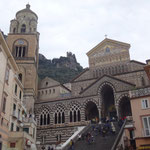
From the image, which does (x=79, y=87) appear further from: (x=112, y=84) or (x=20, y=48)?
(x=20, y=48)

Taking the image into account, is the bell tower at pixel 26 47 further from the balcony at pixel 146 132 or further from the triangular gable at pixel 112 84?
the balcony at pixel 146 132

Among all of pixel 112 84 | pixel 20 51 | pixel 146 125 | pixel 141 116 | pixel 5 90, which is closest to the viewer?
pixel 146 125

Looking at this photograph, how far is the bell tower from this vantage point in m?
38.5

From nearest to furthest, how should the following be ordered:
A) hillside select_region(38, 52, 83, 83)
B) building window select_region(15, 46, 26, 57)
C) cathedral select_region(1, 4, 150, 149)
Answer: cathedral select_region(1, 4, 150, 149), building window select_region(15, 46, 26, 57), hillside select_region(38, 52, 83, 83)

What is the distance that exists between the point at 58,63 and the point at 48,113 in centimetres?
5341

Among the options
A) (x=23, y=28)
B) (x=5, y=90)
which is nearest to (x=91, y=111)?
(x=5, y=90)

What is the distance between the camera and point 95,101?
33.5m

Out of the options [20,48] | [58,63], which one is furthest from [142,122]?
[58,63]

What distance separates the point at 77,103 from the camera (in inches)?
1366

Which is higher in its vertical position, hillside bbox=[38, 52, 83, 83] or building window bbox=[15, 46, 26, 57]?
hillside bbox=[38, 52, 83, 83]

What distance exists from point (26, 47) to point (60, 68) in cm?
4329

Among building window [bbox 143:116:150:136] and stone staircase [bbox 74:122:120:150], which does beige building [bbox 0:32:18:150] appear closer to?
stone staircase [bbox 74:122:120:150]

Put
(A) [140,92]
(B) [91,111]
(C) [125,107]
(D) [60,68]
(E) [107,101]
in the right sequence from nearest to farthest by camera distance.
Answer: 1. (A) [140,92]
2. (C) [125,107]
3. (B) [91,111]
4. (E) [107,101]
5. (D) [60,68]

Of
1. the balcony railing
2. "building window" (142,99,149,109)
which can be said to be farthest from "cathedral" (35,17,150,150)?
"building window" (142,99,149,109)
